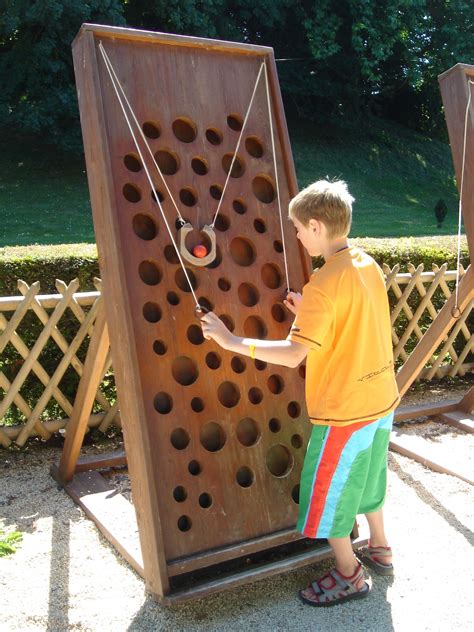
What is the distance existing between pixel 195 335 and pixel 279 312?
400mm

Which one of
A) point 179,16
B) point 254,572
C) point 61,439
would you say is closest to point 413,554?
point 254,572

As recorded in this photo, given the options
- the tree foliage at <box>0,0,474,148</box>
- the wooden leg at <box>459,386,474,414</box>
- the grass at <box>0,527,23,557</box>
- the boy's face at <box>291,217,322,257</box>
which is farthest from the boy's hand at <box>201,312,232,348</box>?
the tree foliage at <box>0,0,474,148</box>

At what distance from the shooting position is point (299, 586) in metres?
2.84

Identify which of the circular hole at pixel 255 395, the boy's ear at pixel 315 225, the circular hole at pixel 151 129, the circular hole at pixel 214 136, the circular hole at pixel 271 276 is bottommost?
the circular hole at pixel 255 395

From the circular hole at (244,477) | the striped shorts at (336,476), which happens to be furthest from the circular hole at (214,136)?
the circular hole at (244,477)

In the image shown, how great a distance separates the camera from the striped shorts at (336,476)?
8.36 feet

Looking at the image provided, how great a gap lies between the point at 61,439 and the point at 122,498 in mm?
1118

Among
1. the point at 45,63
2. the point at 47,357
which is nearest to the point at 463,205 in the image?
the point at 47,357

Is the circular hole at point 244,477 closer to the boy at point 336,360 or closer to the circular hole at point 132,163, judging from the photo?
the boy at point 336,360

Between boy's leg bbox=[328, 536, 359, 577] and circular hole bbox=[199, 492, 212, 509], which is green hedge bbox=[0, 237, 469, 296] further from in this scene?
boy's leg bbox=[328, 536, 359, 577]

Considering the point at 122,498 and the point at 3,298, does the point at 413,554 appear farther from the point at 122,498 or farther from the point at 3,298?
the point at 3,298

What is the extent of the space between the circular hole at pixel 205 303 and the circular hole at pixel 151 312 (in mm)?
169

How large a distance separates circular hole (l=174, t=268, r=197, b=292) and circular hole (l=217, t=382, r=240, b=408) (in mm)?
420

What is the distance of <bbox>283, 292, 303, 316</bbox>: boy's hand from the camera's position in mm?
2908
